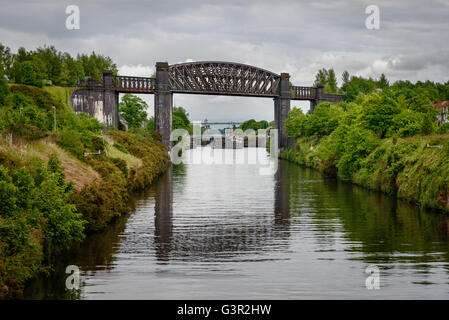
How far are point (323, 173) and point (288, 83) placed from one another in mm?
49721

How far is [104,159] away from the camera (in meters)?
50.7

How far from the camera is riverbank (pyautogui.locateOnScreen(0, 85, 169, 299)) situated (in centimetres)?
2078

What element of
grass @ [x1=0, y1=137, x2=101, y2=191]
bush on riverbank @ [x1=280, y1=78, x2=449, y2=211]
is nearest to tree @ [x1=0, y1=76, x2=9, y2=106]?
grass @ [x1=0, y1=137, x2=101, y2=191]

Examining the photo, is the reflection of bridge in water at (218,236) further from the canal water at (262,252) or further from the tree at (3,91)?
the tree at (3,91)

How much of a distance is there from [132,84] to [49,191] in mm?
84267

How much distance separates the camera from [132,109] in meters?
114

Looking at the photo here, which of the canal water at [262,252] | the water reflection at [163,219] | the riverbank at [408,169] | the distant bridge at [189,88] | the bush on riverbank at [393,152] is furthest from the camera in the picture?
the distant bridge at [189,88]

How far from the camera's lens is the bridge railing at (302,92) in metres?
129

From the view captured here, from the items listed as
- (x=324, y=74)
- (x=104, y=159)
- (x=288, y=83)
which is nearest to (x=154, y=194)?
(x=104, y=159)

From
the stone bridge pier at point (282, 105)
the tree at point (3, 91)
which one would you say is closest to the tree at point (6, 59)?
the tree at point (3, 91)

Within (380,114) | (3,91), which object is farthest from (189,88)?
(380,114)

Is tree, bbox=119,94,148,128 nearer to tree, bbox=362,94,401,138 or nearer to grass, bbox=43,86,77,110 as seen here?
grass, bbox=43,86,77,110
